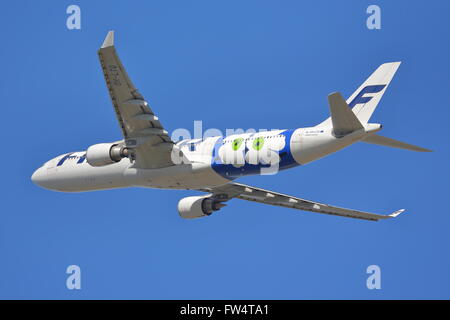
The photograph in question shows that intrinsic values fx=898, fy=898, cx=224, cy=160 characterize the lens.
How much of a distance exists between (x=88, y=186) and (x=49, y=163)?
357 centimetres

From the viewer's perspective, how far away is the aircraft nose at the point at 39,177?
47562 mm

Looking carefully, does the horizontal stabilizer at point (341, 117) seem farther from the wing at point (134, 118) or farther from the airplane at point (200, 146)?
the wing at point (134, 118)

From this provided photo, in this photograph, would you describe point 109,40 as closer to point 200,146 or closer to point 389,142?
point 200,146

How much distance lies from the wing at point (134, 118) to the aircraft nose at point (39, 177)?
7375mm

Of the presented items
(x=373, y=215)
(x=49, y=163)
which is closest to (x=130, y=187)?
(x=49, y=163)

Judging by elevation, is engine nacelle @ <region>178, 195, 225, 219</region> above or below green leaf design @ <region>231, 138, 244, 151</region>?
below

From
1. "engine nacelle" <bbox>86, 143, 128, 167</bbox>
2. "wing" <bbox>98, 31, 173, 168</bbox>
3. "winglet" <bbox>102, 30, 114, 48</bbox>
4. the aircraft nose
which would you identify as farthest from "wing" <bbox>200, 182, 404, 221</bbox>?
"winglet" <bbox>102, 30, 114, 48</bbox>

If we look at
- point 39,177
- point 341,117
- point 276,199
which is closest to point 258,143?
point 341,117

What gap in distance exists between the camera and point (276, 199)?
47969 mm

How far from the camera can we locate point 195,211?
152 ft

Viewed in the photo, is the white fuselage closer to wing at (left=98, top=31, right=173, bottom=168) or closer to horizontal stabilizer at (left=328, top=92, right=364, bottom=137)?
horizontal stabilizer at (left=328, top=92, right=364, bottom=137)

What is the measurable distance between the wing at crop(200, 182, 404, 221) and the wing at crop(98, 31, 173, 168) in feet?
19.0

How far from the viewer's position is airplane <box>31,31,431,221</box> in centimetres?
3800

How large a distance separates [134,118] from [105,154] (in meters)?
2.81
